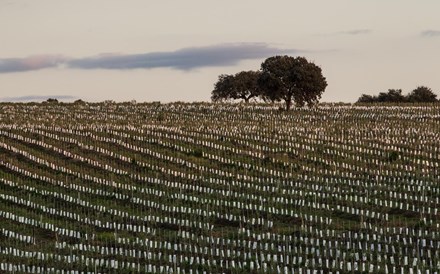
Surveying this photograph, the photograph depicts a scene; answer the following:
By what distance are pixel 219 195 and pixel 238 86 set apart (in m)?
87.6

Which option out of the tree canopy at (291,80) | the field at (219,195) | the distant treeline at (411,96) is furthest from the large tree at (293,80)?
the distant treeline at (411,96)

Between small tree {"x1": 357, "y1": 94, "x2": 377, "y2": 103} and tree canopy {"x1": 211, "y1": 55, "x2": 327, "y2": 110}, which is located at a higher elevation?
tree canopy {"x1": 211, "y1": 55, "x2": 327, "y2": 110}

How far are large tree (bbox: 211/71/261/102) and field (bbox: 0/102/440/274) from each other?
5289 cm

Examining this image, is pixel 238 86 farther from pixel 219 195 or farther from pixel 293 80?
pixel 219 195

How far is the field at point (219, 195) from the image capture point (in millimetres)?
42250

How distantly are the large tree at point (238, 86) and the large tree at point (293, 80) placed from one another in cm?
3795

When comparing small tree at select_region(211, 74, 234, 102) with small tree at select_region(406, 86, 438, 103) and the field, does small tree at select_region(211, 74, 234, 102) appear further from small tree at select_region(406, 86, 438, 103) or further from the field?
the field

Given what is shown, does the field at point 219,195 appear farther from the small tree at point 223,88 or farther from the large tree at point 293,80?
the small tree at point 223,88

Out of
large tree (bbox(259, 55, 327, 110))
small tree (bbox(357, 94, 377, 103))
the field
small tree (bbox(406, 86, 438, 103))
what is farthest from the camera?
small tree (bbox(357, 94, 377, 103))

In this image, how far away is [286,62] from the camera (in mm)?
102500

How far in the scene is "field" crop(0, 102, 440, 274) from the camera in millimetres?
42250

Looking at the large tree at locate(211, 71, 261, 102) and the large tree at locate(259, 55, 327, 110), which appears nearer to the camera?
the large tree at locate(259, 55, 327, 110)

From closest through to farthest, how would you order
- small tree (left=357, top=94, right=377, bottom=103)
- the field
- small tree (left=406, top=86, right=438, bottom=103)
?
the field → small tree (left=406, top=86, right=438, bottom=103) → small tree (left=357, top=94, right=377, bottom=103)

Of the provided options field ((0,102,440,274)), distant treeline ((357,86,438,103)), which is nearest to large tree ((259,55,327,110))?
field ((0,102,440,274))
